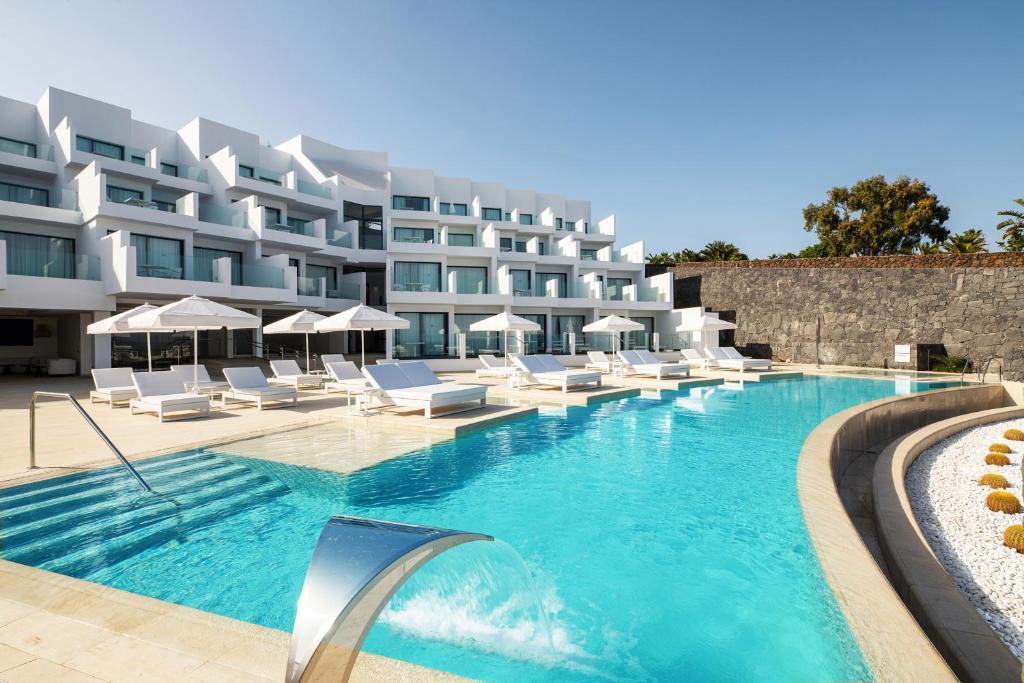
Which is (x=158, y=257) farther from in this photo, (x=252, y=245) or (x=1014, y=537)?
(x=1014, y=537)

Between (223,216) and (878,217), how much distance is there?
4471 centimetres

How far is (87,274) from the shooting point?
19297 millimetres

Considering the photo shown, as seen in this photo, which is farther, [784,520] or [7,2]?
[7,2]

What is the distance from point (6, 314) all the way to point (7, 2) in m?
15.0

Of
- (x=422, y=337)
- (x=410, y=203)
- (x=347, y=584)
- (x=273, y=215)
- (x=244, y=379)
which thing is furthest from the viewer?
(x=410, y=203)

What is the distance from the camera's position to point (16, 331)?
79.5 ft

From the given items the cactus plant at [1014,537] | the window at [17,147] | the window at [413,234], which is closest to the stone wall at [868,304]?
the window at [413,234]

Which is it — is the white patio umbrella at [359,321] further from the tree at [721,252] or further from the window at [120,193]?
the tree at [721,252]

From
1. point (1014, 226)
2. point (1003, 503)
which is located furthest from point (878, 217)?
point (1003, 503)

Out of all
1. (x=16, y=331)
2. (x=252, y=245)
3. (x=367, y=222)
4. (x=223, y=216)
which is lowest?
(x=16, y=331)

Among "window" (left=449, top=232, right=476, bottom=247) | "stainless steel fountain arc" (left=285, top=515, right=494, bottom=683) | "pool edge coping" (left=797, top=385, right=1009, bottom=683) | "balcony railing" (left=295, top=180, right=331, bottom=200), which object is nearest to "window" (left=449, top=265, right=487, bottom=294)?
"window" (left=449, top=232, right=476, bottom=247)

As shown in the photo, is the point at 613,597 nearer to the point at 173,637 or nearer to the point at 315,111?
the point at 173,637

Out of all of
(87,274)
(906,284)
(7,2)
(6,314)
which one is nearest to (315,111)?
(7,2)

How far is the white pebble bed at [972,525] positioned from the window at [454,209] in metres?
28.7
